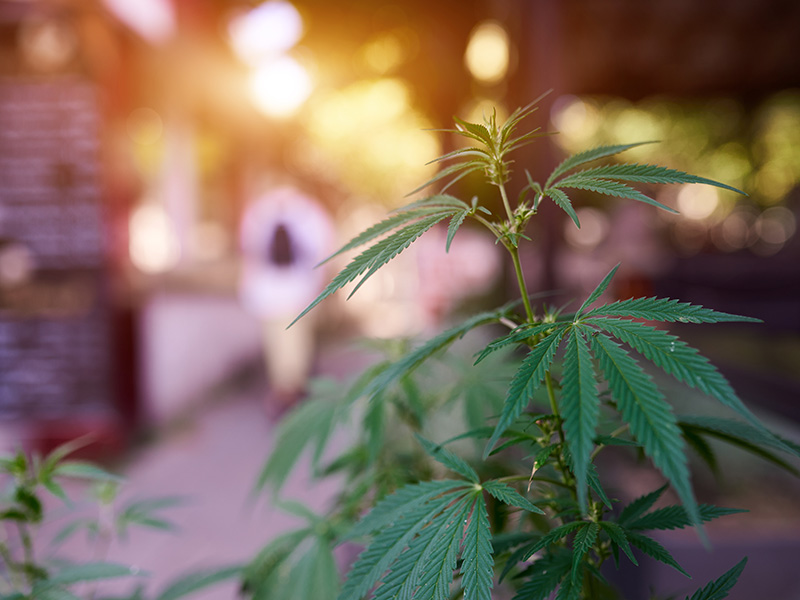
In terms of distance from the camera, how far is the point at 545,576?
1.61 ft

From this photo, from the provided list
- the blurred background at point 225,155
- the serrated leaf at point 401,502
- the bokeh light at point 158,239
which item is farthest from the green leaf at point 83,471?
the bokeh light at point 158,239

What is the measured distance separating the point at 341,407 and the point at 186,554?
7.40 feet

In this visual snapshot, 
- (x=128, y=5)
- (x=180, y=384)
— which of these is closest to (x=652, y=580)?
(x=180, y=384)

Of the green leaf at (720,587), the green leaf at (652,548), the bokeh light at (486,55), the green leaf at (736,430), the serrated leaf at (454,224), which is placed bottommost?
the green leaf at (720,587)

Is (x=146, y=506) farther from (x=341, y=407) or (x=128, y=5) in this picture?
(x=128, y=5)

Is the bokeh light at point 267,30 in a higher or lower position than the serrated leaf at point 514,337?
higher

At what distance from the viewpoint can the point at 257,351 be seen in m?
6.99

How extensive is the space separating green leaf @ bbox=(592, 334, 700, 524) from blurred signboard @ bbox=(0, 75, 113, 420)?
141 inches

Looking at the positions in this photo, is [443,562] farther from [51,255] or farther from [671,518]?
[51,255]

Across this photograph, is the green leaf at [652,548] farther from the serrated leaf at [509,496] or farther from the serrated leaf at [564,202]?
the serrated leaf at [564,202]

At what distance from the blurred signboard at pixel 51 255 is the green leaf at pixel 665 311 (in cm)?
354

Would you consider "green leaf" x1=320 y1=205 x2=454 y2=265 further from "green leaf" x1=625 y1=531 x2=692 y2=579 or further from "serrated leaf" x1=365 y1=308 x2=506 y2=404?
"green leaf" x1=625 y1=531 x2=692 y2=579

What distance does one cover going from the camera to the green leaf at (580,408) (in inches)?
13.5

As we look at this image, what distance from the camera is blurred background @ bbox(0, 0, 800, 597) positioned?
3.25m
